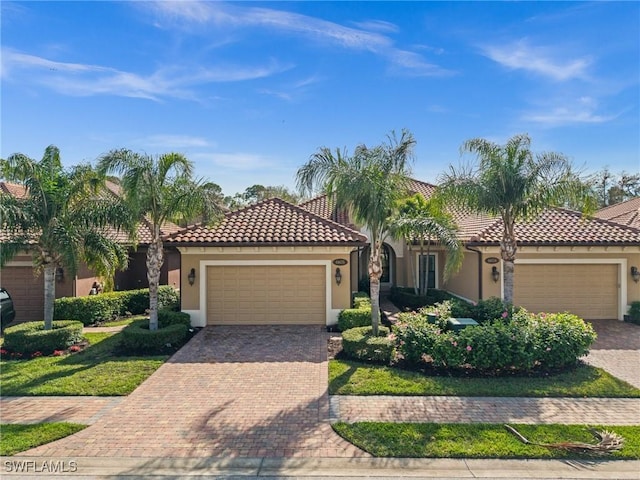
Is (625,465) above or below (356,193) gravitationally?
below

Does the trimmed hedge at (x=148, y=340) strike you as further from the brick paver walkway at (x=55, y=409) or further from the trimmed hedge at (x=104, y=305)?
the trimmed hedge at (x=104, y=305)

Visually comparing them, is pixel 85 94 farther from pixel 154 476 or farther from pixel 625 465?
pixel 625 465

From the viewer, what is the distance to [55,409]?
6727 millimetres

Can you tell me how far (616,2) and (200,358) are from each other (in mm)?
15486

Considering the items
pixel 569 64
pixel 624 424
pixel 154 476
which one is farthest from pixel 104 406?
pixel 569 64

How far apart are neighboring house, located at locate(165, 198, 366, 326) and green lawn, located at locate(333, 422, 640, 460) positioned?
23.4 feet

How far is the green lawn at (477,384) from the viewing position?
731 cm

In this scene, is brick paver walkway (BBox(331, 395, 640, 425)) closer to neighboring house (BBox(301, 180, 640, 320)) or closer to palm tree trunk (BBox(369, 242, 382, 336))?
palm tree trunk (BBox(369, 242, 382, 336))

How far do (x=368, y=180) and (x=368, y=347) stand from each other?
14.3ft

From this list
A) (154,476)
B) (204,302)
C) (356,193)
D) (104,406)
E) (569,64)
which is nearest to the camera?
(154,476)

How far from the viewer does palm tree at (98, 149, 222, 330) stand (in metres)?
10.1

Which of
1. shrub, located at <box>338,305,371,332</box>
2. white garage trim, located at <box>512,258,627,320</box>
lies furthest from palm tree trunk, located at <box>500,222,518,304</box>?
shrub, located at <box>338,305,371,332</box>

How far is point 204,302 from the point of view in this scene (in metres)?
13.0

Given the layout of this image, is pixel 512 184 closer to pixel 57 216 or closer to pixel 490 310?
pixel 490 310
